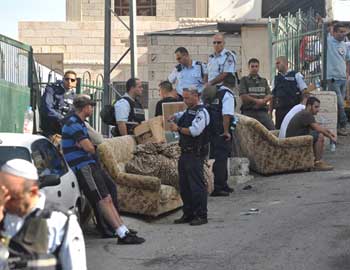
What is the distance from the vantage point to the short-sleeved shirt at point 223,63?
45.4 feet

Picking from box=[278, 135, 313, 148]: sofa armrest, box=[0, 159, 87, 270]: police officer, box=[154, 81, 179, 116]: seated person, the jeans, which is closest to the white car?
box=[0, 159, 87, 270]: police officer

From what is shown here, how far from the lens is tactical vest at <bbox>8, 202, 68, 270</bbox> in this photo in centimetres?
407

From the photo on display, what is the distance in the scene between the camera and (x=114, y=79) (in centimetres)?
2856

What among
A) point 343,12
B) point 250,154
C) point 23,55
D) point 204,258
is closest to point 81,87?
point 23,55

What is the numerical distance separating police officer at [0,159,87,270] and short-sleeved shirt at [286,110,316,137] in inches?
399

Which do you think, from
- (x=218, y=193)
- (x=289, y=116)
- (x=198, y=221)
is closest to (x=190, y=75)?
(x=289, y=116)

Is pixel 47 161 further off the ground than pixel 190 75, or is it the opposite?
pixel 190 75

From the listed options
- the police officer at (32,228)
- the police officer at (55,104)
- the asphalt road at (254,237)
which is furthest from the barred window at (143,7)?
the police officer at (32,228)

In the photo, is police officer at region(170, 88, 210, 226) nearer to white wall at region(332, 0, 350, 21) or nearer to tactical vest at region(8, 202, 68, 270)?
tactical vest at region(8, 202, 68, 270)

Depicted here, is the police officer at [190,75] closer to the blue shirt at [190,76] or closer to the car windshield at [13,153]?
the blue shirt at [190,76]

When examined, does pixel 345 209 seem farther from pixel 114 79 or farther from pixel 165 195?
pixel 114 79

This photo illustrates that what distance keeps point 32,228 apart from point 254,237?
220 inches

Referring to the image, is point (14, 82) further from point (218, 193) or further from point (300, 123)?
point (300, 123)

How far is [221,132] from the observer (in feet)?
40.3
